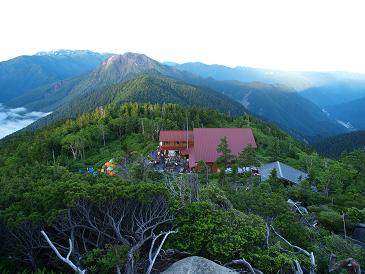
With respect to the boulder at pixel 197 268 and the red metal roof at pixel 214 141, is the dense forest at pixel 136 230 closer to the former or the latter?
the boulder at pixel 197 268

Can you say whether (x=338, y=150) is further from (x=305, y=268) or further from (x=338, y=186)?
(x=305, y=268)

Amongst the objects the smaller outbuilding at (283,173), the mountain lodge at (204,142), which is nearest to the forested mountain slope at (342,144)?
the mountain lodge at (204,142)

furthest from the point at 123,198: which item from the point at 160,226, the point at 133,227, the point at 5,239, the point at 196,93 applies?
the point at 196,93

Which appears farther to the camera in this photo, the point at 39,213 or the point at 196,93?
the point at 196,93

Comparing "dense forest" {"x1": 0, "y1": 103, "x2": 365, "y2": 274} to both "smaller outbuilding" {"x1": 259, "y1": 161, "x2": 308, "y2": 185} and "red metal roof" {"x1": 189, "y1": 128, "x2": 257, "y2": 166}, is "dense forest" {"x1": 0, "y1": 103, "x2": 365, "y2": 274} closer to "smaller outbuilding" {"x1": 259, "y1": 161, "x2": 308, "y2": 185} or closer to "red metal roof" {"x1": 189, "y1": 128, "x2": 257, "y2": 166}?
"smaller outbuilding" {"x1": 259, "y1": 161, "x2": 308, "y2": 185}


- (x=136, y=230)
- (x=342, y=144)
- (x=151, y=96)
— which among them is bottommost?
(x=342, y=144)

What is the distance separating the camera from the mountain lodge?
5456 centimetres

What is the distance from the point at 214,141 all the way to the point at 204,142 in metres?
1.61

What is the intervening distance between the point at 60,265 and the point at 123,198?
389 centimetres

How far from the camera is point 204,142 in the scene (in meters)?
56.5

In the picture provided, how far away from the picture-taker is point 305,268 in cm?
1678

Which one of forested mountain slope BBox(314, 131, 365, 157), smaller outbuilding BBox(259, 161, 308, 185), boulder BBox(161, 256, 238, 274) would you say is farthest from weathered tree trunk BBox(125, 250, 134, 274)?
forested mountain slope BBox(314, 131, 365, 157)

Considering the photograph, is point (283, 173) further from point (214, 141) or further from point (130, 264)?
point (130, 264)

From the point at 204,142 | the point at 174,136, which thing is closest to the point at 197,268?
the point at 204,142
